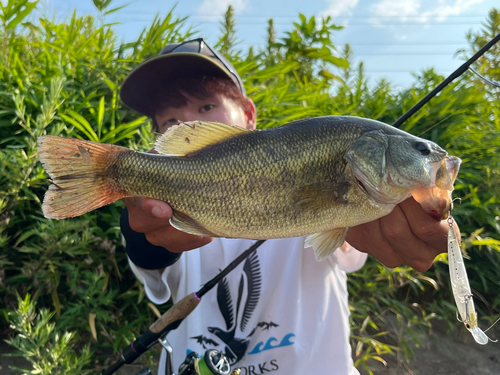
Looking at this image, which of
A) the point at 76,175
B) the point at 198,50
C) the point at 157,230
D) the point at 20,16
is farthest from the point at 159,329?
the point at 20,16

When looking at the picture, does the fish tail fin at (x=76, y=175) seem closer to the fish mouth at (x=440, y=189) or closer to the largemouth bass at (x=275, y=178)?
the largemouth bass at (x=275, y=178)

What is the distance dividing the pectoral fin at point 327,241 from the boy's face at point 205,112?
108 cm

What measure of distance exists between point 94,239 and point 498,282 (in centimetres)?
319

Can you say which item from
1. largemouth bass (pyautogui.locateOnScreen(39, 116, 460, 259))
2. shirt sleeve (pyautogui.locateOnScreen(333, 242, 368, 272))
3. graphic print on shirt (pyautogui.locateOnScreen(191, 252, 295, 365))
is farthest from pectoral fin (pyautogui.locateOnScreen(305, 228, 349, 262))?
graphic print on shirt (pyautogui.locateOnScreen(191, 252, 295, 365))

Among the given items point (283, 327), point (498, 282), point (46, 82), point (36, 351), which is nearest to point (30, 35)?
point (46, 82)

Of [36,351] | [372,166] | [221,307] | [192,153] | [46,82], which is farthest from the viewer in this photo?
[46,82]

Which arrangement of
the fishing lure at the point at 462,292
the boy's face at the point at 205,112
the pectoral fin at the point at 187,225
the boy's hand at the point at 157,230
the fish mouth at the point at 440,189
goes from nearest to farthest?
the fishing lure at the point at 462,292 → the fish mouth at the point at 440,189 → the pectoral fin at the point at 187,225 → the boy's hand at the point at 157,230 → the boy's face at the point at 205,112

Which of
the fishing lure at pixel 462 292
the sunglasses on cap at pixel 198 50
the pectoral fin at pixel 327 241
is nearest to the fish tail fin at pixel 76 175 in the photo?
the pectoral fin at pixel 327 241

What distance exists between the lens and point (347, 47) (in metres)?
5.59

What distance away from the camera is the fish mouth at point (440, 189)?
114 centimetres

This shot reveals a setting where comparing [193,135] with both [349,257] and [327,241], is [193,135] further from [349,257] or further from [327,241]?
[349,257]

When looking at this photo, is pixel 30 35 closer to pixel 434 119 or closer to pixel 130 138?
pixel 130 138

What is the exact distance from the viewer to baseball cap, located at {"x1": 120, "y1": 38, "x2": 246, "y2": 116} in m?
2.22

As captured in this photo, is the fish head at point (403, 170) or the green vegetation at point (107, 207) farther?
the green vegetation at point (107, 207)
